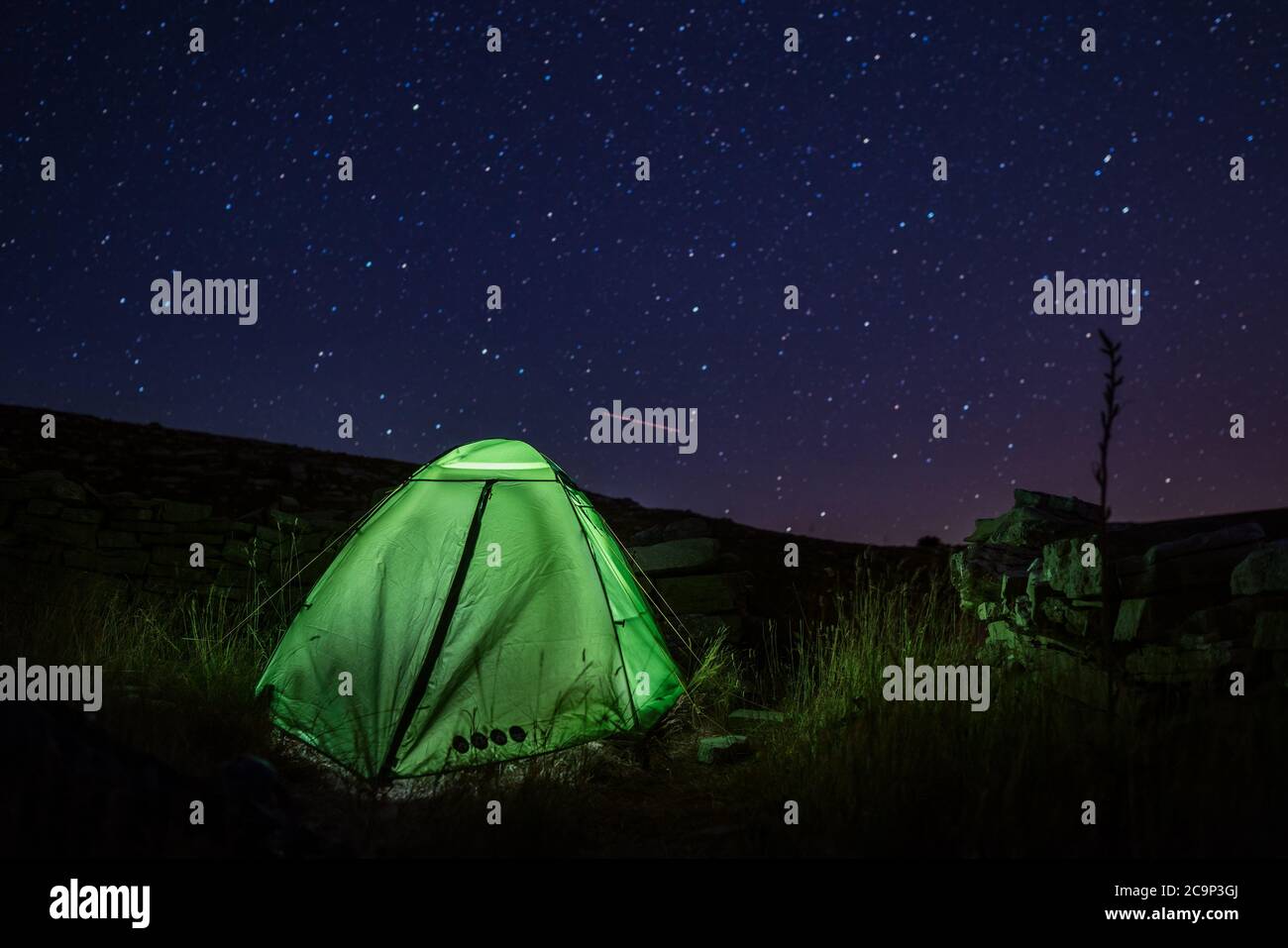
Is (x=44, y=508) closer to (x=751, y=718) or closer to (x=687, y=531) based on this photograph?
(x=687, y=531)

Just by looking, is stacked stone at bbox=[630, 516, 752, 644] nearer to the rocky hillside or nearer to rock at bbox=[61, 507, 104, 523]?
the rocky hillside

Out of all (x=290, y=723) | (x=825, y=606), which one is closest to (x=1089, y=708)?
(x=290, y=723)

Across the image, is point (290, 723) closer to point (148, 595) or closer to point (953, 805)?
point (953, 805)

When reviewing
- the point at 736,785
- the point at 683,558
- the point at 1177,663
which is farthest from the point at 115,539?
the point at 1177,663

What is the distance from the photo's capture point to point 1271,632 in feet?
13.0

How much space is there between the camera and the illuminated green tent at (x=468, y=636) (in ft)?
16.8

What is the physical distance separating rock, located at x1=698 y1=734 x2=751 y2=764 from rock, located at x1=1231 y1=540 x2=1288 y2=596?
298cm

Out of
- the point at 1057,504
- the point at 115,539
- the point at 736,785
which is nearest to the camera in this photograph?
the point at 736,785

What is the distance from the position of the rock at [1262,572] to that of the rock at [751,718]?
2835mm

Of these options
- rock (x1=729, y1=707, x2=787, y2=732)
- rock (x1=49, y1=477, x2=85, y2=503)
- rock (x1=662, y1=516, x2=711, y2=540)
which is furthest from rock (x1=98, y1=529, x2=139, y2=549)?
rock (x1=729, y1=707, x2=787, y2=732)

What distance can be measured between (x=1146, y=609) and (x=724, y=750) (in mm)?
2650

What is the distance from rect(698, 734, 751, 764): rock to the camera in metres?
5.54
